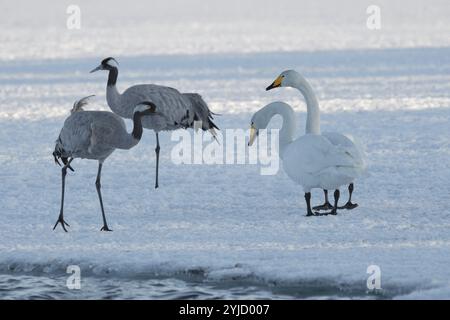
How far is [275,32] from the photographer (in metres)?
24.3

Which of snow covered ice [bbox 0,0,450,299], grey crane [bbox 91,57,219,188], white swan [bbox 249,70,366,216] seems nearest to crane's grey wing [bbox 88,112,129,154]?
snow covered ice [bbox 0,0,450,299]

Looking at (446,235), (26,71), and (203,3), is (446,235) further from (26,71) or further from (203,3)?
(203,3)

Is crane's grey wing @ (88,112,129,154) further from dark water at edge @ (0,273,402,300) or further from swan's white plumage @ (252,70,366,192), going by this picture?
dark water at edge @ (0,273,402,300)

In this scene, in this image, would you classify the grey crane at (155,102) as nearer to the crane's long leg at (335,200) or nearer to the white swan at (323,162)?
the white swan at (323,162)

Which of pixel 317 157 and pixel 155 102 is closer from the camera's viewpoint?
pixel 317 157

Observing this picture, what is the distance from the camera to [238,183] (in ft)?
32.4

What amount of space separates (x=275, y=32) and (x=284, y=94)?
8.56 metres

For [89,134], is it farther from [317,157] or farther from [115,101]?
[115,101]

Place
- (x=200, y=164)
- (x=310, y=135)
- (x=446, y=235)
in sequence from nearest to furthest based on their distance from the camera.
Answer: (x=446, y=235)
(x=310, y=135)
(x=200, y=164)

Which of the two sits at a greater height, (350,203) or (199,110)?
(199,110)

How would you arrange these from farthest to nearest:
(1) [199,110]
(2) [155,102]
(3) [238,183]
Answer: (1) [199,110], (2) [155,102], (3) [238,183]

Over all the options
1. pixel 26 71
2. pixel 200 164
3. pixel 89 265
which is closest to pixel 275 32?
pixel 26 71

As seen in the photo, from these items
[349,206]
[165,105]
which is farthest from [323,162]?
[165,105]

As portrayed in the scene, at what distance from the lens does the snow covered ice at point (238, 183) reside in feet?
23.3
